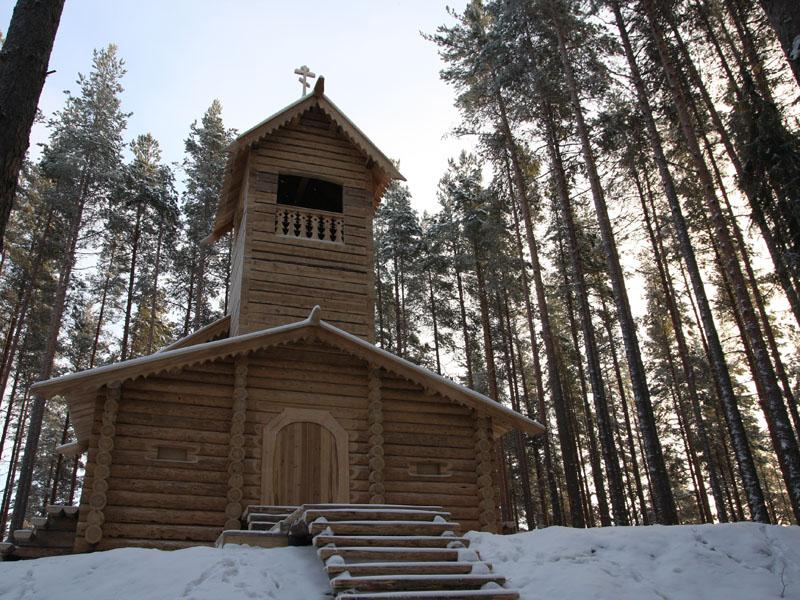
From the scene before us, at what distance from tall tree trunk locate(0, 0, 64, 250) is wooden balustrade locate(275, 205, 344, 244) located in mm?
8920

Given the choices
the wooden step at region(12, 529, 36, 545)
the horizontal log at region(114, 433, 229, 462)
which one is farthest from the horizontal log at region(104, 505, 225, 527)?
the wooden step at region(12, 529, 36, 545)

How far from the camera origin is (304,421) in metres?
11.6

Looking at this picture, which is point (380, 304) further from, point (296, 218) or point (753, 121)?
point (753, 121)

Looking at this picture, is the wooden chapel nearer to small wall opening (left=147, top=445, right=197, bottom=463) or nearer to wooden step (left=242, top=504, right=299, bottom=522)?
small wall opening (left=147, top=445, right=197, bottom=463)

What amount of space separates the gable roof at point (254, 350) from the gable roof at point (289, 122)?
5.81 metres

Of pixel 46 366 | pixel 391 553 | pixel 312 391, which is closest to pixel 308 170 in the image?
pixel 312 391

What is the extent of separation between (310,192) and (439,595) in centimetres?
1401

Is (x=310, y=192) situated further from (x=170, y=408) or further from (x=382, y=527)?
(x=382, y=527)

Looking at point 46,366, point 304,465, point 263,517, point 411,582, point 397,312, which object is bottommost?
point 411,582

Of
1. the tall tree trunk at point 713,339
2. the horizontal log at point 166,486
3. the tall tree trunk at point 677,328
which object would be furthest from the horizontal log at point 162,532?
the tall tree trunk at point 677,328

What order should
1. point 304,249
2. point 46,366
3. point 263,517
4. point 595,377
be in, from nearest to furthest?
point 263,517
point 304,249
point 595,377
point 46,366

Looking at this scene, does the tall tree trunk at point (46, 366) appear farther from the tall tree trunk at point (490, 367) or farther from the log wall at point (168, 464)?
the tall tree trunk at point (490, 367)

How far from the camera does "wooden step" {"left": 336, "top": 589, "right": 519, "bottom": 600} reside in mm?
5750

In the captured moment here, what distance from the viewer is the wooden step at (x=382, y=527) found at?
7406mm
